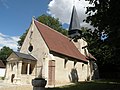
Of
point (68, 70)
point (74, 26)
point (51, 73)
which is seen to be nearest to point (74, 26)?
point (74, 26)

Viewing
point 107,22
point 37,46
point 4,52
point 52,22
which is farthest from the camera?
point 4,52

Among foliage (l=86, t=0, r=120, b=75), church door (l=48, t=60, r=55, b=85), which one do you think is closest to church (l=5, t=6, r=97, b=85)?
church door (l=48, t=60, r=55, b=85)

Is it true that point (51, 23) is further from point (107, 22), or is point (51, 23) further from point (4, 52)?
point (4, 52)

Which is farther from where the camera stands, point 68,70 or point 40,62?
point 68,70

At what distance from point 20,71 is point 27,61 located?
5.51 feet

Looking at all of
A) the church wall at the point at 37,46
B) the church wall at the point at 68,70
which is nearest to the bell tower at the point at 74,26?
the church wall at the point at 68,70

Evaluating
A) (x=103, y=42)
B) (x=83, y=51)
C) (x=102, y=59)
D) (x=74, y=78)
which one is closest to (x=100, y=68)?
(x=102, y=59)

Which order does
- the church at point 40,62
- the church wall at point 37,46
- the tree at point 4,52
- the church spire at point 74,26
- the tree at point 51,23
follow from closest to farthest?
the church at point 40,62, the church wall at point 37,46, the church spire at point 74,26, the tree at point 51,23, the tree at point 4,52

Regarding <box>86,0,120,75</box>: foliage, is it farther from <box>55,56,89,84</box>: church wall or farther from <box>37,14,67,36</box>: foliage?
<box>37,14,67,36</box>: foliage

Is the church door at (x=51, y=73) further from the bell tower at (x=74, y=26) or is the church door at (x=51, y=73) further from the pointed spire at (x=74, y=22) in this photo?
the pointed spire at (x=74, y=22)

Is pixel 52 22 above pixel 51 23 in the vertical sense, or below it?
above

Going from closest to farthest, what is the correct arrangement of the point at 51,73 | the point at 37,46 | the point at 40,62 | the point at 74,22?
the point at 51,73 → the point at 40,62 → the point at 37,46 → the point at 74,22

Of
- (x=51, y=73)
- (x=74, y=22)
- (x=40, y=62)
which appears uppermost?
(x=74, y=22)

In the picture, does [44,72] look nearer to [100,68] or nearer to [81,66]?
[81,66]
